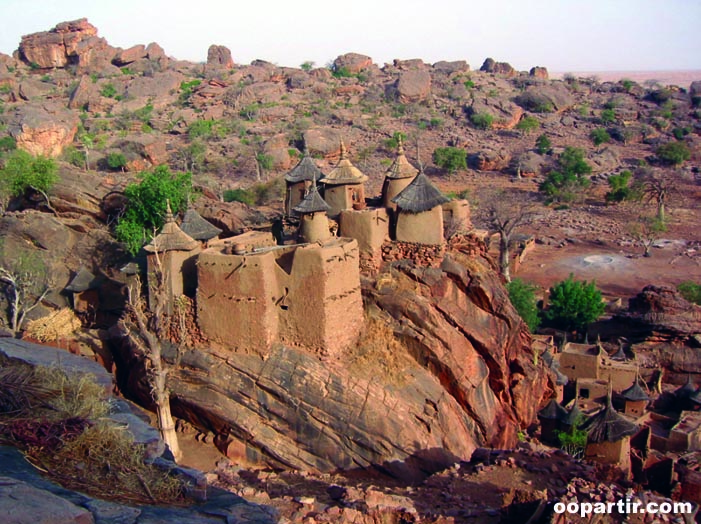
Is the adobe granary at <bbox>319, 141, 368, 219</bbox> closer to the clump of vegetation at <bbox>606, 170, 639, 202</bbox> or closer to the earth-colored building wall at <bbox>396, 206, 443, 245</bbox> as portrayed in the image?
the earth-colored building wall at <bbox>396, 206, 443, 245</bbox>

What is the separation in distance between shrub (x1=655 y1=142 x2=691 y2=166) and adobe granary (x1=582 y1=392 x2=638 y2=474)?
52914 mm

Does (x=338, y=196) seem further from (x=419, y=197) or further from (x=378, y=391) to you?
(x=378, y=391)

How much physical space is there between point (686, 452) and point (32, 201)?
1024 inches

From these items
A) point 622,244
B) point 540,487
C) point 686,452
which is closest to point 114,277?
point 540,487

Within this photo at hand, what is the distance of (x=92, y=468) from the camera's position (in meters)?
6.94

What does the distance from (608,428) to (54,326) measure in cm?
1701

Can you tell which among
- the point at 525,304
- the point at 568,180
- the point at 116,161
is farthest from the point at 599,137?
the point at 116,161

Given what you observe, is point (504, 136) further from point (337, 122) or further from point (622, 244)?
point (622, 244)

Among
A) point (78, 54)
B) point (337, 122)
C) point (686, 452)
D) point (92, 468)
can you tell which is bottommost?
point (686, 452)

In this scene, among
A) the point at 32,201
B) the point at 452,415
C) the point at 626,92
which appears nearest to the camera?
the point at 452,415

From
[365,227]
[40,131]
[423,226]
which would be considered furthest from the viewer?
[40,131]

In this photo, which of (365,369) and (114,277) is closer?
(365,369)

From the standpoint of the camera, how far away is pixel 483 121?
74312mm

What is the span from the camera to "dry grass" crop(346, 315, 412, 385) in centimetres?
1596
